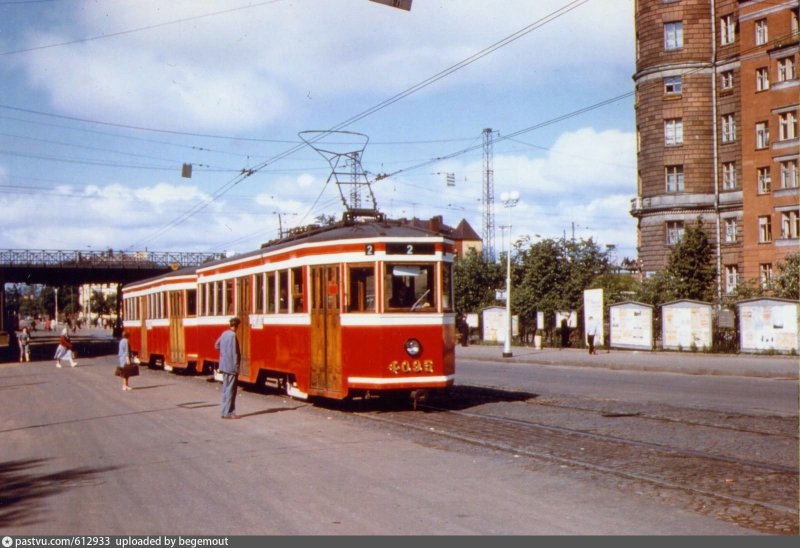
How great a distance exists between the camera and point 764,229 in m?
55.0

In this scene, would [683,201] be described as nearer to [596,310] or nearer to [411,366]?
[596,310]

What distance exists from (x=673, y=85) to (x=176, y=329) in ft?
137

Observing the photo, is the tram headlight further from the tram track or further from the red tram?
the tram track

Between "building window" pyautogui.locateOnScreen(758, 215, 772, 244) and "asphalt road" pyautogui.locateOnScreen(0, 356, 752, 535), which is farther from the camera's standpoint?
"building window" pyautogui.locateOnScreen(758, 215, 772, 244)

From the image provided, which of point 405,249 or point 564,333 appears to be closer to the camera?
point 405,249

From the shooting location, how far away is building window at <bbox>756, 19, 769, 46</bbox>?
5469 cm

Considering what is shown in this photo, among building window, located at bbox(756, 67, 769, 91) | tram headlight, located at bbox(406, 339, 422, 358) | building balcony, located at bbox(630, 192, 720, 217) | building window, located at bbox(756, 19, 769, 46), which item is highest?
building window, located at bbox(756, 19, 769, 46)

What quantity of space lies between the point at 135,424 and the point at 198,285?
10843 mm

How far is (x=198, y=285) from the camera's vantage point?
25.6 metres

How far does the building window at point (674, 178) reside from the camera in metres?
60.0

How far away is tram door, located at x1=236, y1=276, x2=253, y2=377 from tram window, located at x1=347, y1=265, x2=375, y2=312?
16.4 feet

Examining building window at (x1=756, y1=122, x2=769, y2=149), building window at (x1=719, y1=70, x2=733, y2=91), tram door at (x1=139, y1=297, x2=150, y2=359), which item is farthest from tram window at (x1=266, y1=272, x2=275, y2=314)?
building window at (x1=719, y1=70, x2=733, y2=91)

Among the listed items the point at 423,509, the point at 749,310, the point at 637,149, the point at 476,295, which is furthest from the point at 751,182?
the point at 423,509

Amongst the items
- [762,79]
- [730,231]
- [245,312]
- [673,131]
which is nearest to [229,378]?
[245,312]
